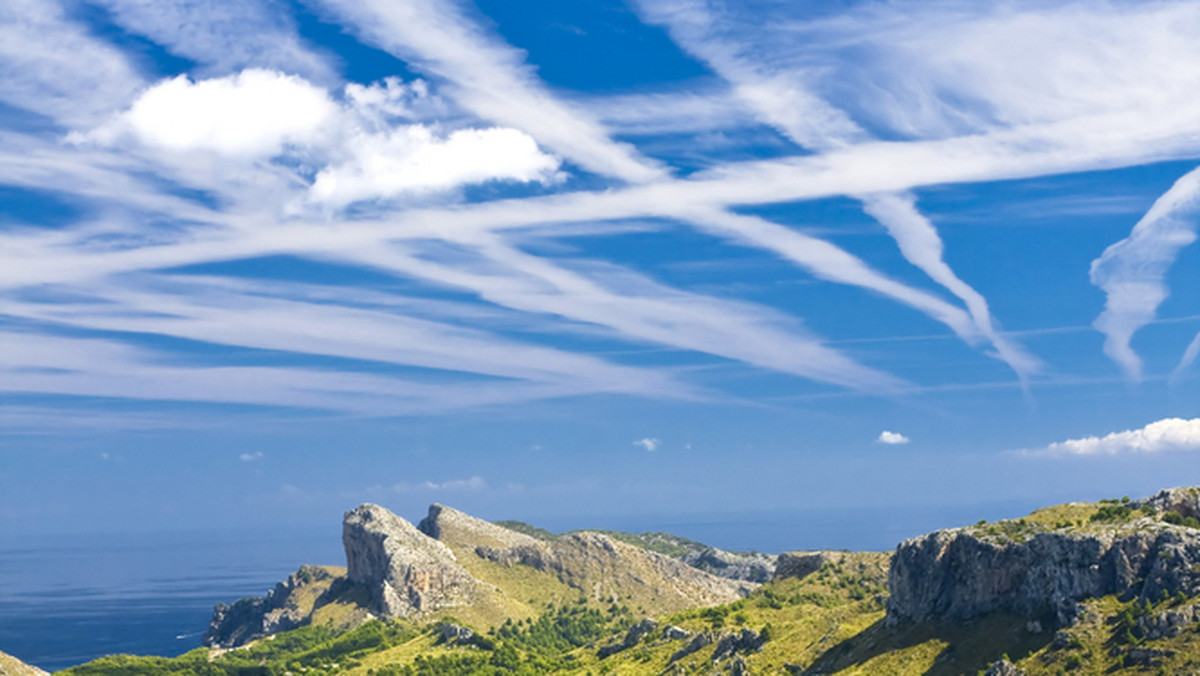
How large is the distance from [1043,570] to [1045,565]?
0.54 meters

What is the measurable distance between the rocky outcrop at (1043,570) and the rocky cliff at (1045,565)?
0.09m

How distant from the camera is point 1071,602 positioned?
9156cm

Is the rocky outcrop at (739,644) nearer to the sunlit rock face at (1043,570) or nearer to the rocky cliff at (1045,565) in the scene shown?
the rocky cliff at (1045,565)

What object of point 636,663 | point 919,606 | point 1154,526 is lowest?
point 636,663

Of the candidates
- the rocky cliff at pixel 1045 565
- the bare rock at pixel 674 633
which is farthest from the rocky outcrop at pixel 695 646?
the rocky cliff at pixel 1045 565

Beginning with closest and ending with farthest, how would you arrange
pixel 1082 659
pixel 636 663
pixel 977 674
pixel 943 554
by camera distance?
pixel 1082 659
pixel 977 674
pixel 943 554
pixel 636 663

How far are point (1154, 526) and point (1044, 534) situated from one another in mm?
9878

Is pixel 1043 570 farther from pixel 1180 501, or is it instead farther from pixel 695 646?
pixel 695 646

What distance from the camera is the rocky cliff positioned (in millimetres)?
89250

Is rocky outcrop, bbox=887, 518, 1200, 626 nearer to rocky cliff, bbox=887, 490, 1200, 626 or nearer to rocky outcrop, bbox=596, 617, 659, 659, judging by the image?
rocky cliff, bbox=887, 490, 1200, 626

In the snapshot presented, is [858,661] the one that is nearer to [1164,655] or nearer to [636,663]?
[1164,655]

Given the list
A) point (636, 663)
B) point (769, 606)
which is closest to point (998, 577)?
point (636, 663)

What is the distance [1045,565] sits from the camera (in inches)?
3760

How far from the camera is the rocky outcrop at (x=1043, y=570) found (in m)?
88.6
